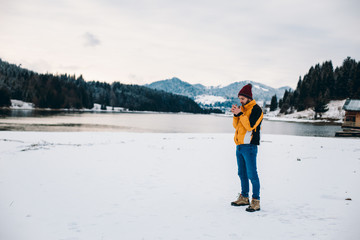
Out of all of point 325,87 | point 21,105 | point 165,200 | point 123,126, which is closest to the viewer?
point 165,200

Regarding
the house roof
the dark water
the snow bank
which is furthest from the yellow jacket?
the snow bank

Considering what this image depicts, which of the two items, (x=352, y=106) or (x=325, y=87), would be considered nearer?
(x=352, y=106)

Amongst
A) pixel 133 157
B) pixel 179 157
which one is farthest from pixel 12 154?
pixel 179 157

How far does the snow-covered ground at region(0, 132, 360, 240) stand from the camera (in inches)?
176

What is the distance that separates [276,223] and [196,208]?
1675mm

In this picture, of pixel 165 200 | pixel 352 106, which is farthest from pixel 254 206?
pixel 352 106

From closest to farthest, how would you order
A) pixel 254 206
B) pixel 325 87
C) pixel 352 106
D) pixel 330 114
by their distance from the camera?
pixel 254 206, pixel 352 106, pixel 330 114, pixel 325 87

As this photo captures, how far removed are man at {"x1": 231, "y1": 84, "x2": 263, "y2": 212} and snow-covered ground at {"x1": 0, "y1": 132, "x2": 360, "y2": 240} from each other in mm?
303

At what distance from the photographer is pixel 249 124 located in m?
5.62

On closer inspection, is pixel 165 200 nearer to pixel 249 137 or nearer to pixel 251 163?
pixel 251 163

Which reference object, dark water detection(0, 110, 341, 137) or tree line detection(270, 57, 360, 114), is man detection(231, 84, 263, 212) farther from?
tree line detection(270, 57, 360, 114)

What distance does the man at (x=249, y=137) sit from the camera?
562 centimetres

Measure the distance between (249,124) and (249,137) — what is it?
31 cm

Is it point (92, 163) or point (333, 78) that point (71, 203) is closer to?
point (92, 163)
